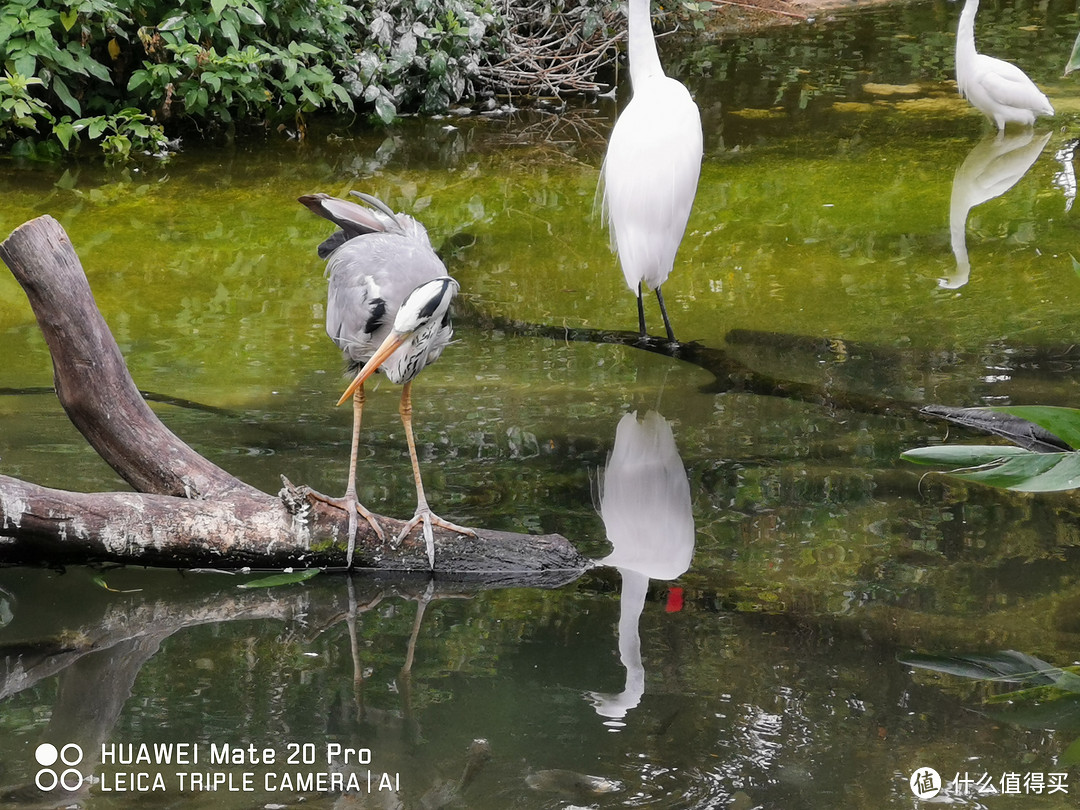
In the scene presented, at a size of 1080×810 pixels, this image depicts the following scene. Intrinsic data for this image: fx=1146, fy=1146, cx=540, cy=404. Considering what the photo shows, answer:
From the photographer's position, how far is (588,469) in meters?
3.83

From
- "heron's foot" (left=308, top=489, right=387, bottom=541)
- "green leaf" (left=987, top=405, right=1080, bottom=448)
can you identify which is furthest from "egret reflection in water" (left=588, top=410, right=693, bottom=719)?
"green leaf" (left=987, top=405, right=1080, bottom=448)

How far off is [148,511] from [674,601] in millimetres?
1401

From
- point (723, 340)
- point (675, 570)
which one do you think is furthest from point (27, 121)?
point (675, 570)

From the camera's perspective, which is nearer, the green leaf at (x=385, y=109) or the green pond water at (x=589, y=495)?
the green pond water at (x=589, y=495)

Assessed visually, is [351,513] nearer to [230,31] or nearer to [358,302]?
[358,302]

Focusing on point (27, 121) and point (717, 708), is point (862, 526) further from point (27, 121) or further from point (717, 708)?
point (27, 121)

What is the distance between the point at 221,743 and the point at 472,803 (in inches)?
22.6

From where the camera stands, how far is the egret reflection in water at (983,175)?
18.9 feet

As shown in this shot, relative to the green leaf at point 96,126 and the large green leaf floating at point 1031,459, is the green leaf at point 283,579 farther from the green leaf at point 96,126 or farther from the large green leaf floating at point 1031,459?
the green leaf at point 96,126

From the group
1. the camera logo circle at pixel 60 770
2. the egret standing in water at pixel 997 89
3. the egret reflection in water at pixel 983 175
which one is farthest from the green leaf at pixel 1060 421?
the egret standing in water at pixel 997 89

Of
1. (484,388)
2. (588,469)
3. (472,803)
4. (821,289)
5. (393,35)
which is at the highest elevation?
(393,35)

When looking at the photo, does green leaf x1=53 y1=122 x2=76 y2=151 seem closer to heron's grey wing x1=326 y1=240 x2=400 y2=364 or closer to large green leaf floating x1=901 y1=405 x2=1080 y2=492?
heron's grey wing x1=326 y1=240 x2=400 y2=364

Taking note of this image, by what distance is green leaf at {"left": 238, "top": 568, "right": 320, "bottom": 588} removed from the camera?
3.07 meters

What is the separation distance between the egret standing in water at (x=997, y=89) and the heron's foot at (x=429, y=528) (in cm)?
608
